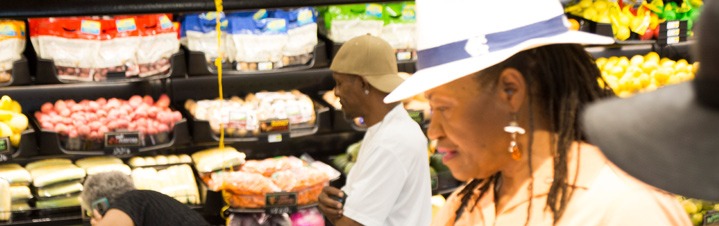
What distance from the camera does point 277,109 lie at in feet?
14.5

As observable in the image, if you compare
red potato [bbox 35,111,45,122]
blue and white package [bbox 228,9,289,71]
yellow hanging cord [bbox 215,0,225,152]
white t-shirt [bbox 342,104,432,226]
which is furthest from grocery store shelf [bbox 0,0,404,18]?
white t-shirt [bbox 342,104,432,226]

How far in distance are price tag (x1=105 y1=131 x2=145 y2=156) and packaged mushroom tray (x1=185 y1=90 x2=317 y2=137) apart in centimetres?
33

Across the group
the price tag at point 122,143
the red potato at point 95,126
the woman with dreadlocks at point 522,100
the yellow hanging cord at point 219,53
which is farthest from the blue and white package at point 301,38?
the woman with dreadlocks at point 522,100

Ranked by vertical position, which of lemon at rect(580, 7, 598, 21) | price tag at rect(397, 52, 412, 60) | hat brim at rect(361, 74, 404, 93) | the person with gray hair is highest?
hat brim at rect(361, 74, 404, 93)

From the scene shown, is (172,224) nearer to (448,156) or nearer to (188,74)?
(188,74)

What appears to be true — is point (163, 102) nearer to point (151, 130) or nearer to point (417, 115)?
point (151, 130)

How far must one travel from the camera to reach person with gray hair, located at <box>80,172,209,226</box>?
3680 mm

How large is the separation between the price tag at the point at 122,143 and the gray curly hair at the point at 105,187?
0.24 metres

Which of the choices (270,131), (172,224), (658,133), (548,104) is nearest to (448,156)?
(548,104)

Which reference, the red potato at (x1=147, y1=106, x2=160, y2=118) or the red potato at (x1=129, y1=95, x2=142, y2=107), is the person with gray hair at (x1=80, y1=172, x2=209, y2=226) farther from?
the red potato at (x1=129, y1=95, x2=142, y2=107)

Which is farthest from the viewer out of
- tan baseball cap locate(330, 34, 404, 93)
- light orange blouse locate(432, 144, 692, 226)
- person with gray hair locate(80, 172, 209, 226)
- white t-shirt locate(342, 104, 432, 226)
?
person with gray hair locate(80, 172, 209, 226)

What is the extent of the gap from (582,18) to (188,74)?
2058mm

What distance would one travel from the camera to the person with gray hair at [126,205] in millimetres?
3680

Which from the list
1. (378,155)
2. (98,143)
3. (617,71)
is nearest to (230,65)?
(98,143)
